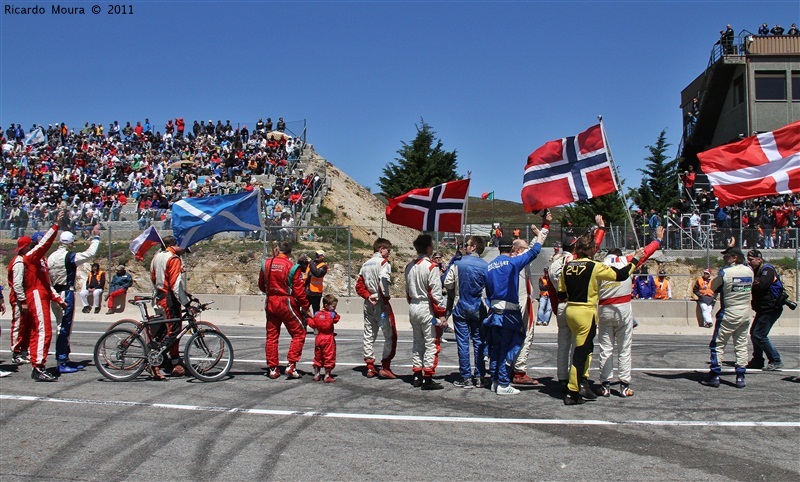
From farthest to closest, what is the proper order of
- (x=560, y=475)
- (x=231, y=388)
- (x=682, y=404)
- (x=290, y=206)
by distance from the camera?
(x=290, y=206) → (x=231, y=388) → (x=682, y=404) → (x=560, y=475)

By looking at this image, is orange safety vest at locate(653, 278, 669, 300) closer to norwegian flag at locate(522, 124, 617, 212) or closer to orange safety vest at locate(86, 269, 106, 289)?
norwegian flag at locate(522, 124, 617, 212)

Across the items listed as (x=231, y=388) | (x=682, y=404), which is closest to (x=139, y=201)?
(x=231, y=388)

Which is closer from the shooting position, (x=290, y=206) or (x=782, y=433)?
(x=782, y=433)

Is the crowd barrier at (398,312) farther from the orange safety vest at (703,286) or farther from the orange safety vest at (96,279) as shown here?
the orange safety vest at (96,279)

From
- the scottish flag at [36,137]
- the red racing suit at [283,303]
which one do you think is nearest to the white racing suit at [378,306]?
the red racing suit at [283,303]

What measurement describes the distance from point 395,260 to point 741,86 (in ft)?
60.0

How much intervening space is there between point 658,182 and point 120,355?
110ft

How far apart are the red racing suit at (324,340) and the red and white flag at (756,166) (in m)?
5.70

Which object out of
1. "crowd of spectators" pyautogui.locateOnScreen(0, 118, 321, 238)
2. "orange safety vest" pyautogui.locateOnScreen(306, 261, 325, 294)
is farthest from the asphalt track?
"crowd of spectators" pyautogui.locateOnScreen(0, 118, 321, 238)

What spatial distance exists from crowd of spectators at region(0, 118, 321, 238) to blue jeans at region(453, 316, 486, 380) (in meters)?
18.8

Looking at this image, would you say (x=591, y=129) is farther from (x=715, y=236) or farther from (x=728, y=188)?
(x=715, y=236)

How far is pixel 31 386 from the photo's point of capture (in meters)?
9.55

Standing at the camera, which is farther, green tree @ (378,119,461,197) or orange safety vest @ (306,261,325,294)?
green tree @ (378,119,461,197)

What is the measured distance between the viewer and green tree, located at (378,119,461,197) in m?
47.3
